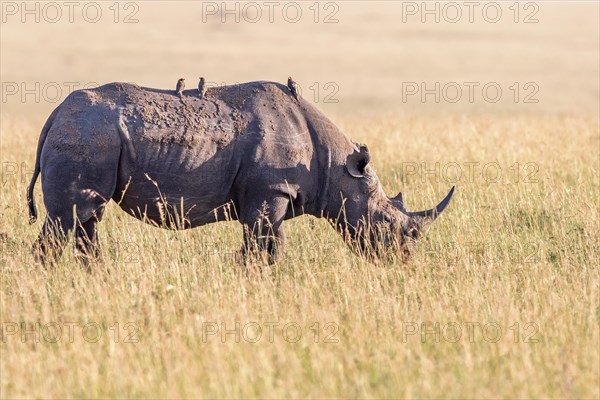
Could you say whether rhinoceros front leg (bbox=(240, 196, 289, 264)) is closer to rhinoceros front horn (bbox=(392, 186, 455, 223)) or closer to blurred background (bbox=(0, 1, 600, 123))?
rhinoceros front horn (bbox=(392, 186, 455, 223))

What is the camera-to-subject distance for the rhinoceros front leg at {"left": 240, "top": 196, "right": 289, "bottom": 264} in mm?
9023

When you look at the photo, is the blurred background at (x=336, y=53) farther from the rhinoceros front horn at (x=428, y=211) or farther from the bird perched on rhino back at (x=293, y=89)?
the rhinoceros front horn at (x=428, y=211)

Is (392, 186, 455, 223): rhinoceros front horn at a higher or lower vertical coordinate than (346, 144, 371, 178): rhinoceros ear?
lower

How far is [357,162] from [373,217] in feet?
1.85

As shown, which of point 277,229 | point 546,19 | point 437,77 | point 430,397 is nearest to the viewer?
point 430,397

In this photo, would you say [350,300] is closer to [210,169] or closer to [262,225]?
[262,225]

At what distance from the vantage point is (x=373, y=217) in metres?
9.59

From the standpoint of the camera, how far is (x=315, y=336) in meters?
7.11

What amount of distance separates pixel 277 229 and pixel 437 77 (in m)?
43.1

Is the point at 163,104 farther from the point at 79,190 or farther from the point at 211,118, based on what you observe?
the point at 79,190

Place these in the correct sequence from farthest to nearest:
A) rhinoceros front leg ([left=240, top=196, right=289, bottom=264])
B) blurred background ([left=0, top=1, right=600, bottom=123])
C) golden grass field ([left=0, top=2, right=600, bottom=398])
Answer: blurred background ([left=0, top=1, right=600, bottom=123]) → rhinoceros front leg ([left=240, top=196, right=289, bottom=264]) → golden grass field ([left=0, top=2, right=600, bottom=398])

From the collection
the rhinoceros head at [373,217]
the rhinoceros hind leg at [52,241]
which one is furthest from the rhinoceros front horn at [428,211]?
the rhinoceros hind leg at [52,241]

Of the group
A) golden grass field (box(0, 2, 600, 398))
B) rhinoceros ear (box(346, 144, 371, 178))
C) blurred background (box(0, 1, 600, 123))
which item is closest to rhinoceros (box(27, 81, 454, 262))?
rhinoceros ear (box(346, 144, 371, 178))

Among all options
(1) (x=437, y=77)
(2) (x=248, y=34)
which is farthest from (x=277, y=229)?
(2) (x=248, y=34)
